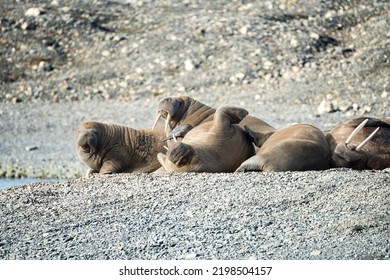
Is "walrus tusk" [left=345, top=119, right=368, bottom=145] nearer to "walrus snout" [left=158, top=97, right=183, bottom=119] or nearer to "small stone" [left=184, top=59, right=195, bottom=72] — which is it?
"walrus snout" [left=158, top=97, right=183, bottom=119]

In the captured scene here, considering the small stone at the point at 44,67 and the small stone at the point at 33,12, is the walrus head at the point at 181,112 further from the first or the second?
the small stone at the point at 33,12

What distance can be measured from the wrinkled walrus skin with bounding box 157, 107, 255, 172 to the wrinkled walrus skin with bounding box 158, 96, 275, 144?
0.48 meters

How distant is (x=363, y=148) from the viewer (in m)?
12.5

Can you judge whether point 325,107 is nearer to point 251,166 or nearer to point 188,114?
point 188,114

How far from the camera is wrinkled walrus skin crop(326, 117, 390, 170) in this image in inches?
484

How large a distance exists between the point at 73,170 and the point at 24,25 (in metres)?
8.06

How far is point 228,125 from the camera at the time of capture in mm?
12672

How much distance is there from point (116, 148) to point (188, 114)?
2.79 ft

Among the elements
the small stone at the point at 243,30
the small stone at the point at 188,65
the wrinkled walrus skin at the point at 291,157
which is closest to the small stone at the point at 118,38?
the small stone at the point at 188,65

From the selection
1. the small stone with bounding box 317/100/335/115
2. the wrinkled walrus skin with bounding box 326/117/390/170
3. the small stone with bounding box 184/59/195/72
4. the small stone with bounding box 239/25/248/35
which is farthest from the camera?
the small stone with bounding box 239/25/248/35

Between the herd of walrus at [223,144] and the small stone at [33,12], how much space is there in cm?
1184

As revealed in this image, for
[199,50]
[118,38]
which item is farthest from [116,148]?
[118,38]

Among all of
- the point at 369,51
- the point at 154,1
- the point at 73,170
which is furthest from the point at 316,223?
the point at 154,1

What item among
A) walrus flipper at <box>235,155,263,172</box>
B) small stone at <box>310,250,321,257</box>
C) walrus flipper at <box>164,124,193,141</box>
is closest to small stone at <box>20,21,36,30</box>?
walrus flipper at <box>164,124,193,141</box>
